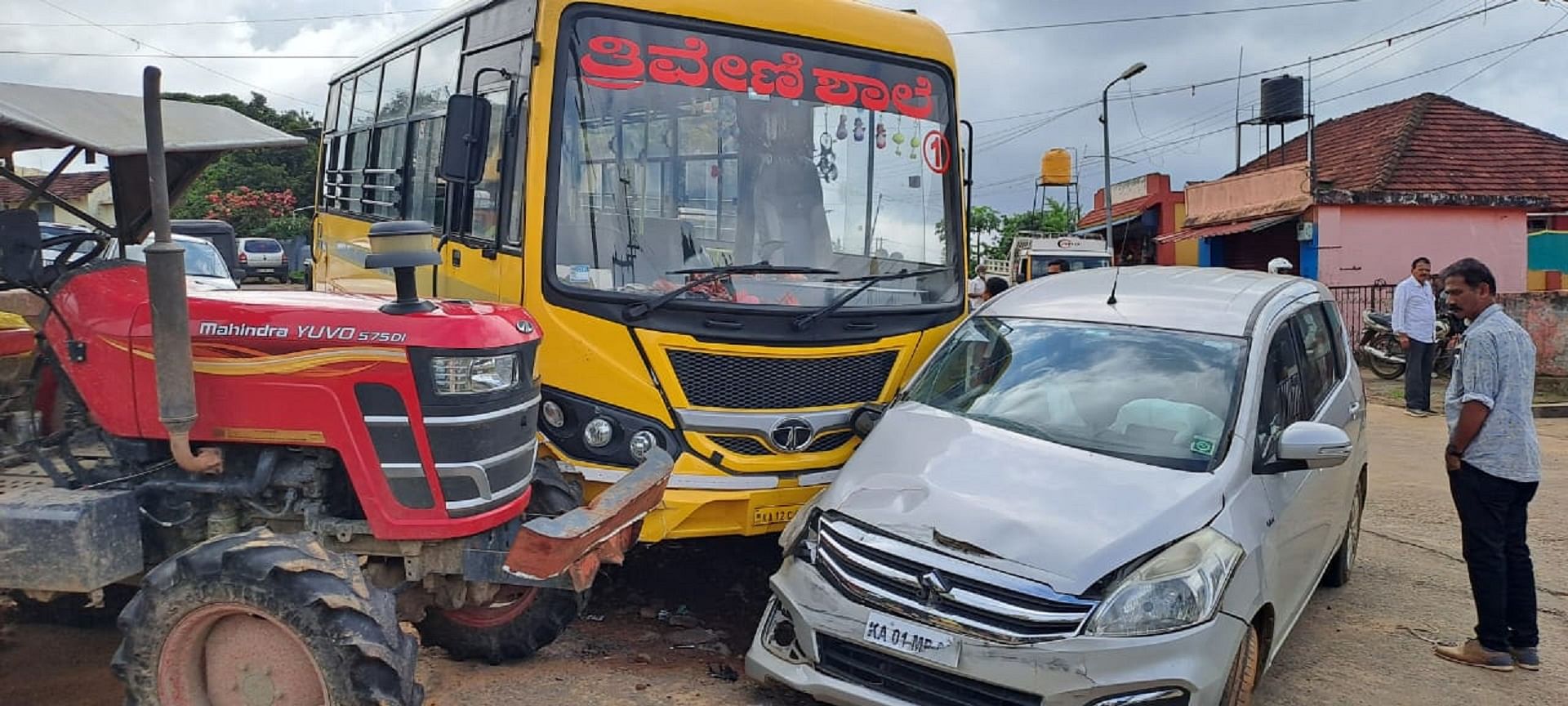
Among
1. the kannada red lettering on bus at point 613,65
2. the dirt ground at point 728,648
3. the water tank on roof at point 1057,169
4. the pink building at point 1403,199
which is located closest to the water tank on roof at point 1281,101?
the pink building at point 1403,199

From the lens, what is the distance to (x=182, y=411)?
3.32 meters

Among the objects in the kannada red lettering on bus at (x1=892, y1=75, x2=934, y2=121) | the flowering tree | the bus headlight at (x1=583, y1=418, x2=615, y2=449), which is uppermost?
the flowering tree

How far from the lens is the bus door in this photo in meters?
4.87

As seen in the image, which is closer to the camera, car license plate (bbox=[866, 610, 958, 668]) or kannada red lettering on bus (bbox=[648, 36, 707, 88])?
car license plate (bbox=[866, 610, 958, 668])

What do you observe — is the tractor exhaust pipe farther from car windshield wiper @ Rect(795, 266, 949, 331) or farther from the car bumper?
car windshield wiper @ Rect(795, 266, 949, 331)

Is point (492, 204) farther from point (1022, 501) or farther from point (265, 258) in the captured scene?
point (265, 258)

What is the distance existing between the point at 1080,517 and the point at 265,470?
2748mm

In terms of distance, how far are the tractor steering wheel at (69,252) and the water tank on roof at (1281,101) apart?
24.2m

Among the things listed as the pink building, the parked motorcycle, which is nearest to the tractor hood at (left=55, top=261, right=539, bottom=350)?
the parked motorcycle

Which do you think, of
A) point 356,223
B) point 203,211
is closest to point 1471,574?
point 356,223

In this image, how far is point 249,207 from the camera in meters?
34.2

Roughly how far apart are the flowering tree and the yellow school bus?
103 feet

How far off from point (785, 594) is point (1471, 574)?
330 cm

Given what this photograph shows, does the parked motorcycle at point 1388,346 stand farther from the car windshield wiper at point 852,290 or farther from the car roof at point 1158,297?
the car windshield wiper at point 852,290
